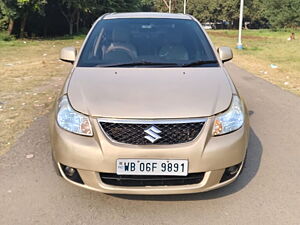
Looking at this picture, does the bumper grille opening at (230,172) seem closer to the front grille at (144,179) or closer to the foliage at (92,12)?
the front grille at (144,179)

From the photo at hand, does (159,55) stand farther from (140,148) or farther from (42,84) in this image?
(42,84)

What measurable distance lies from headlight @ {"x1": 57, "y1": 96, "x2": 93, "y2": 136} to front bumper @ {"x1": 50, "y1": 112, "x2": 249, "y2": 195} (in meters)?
0.05

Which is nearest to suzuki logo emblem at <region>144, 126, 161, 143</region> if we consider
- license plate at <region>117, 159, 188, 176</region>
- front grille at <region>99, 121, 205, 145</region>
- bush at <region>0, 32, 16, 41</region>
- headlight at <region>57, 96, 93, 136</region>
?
front grille at <region>99, 121, 205, 145</region>

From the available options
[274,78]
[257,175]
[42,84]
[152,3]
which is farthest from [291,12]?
[257,175]

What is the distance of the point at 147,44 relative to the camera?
4098 millimetres

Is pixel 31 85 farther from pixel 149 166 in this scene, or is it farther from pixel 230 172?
pixel 230 172

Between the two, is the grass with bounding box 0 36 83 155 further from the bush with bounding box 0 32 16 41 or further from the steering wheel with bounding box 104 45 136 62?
the bush with bounding box 0 32 16 41

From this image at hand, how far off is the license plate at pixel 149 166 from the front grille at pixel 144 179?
0.18ft

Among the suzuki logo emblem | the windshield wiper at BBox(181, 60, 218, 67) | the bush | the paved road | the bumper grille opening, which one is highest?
the windshield wiper at BBox(181, 60, 218, 67)

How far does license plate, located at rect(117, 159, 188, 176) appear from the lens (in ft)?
8.87

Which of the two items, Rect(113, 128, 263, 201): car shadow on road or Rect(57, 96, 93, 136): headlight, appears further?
Rect(113, 128, 263, 201): car shadow on road

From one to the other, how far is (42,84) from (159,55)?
17.4ft

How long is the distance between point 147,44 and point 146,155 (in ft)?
5.88

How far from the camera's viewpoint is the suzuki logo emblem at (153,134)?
8.94 ft
